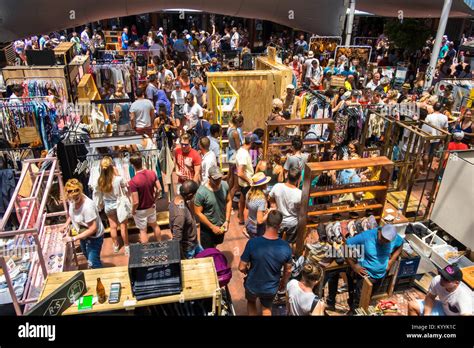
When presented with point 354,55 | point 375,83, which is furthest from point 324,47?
point 375,83

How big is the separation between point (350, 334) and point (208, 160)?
478cm

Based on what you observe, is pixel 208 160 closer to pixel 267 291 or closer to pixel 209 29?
pixel 267 291

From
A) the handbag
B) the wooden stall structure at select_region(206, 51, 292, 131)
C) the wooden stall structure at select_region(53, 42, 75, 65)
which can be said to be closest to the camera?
the handbag

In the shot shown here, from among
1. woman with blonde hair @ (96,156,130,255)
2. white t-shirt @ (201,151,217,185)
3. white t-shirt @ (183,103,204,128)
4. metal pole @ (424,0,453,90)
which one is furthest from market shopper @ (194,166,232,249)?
metal pole @ (424,0,453,90)

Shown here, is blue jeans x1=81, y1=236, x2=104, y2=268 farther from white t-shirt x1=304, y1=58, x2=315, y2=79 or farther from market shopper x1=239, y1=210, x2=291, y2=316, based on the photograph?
white t-shirt x1=304, y1=58, x2=315, y2=79

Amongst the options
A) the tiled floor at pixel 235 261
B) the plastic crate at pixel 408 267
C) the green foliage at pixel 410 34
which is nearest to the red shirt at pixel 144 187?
the tiled floor at pixel 235 261

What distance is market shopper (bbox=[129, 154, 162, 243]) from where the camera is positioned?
557cm

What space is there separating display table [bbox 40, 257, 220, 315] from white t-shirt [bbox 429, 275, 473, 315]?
7.75 feet

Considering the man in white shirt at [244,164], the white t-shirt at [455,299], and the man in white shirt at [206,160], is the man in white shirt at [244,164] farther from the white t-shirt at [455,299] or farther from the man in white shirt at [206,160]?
the white t-shirt at [455,299]

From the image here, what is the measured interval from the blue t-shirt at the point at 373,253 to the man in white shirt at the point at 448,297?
640 millimetres

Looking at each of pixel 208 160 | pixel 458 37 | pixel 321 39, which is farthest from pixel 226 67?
pixel 458 37

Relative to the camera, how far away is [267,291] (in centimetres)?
423

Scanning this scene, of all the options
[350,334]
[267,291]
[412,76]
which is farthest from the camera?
[412,76]

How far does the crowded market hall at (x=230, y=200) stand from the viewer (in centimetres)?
395
